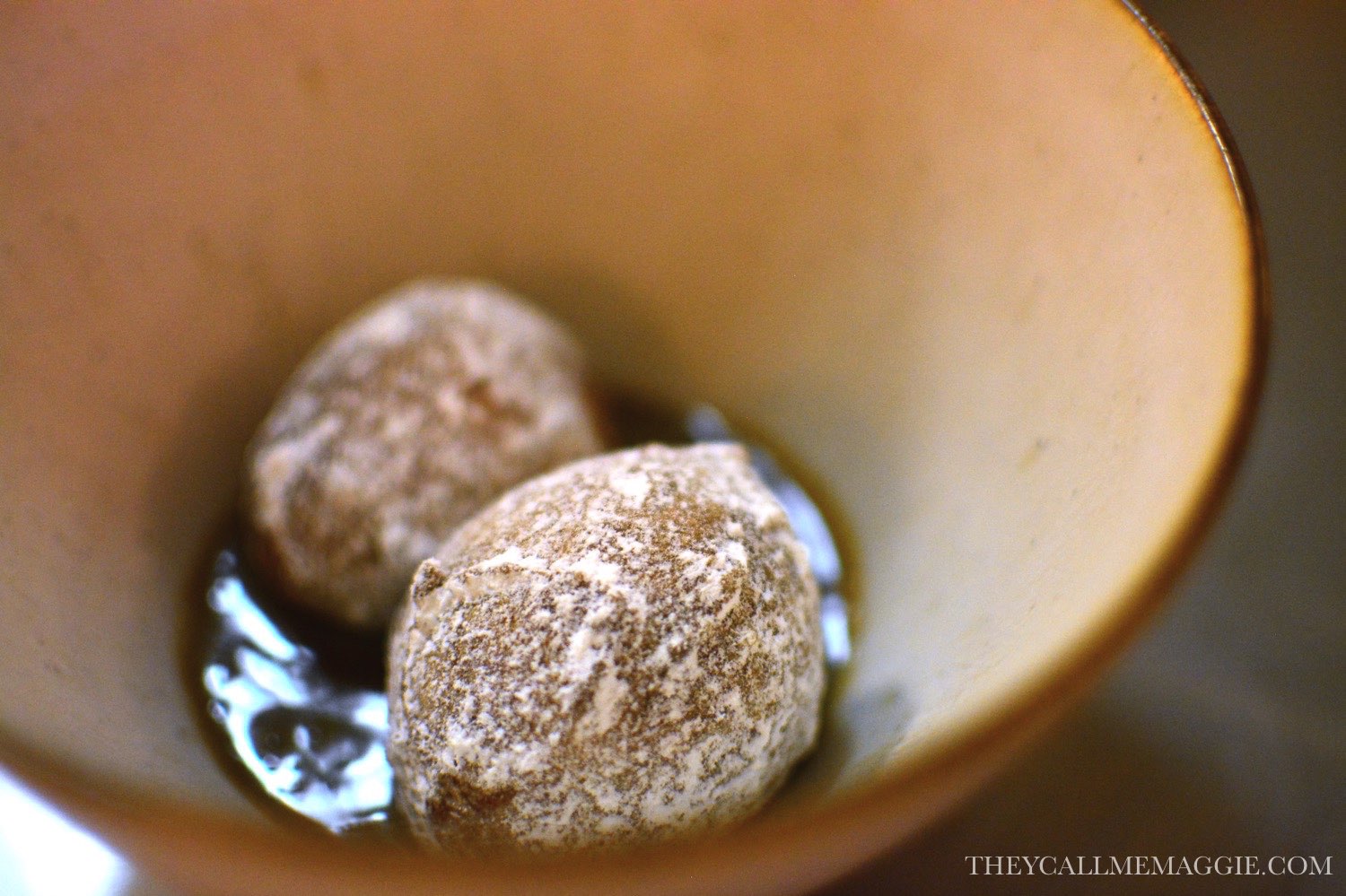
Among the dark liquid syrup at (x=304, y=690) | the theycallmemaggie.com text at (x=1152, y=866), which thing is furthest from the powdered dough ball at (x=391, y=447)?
the theycallmemaggie.com text at (x=1152, y=866)

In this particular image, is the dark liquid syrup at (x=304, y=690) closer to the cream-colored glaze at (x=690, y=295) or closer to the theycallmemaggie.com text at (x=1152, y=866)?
the cream-colored glaze at (x=690, y=295)

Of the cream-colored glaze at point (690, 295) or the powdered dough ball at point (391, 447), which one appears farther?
the powdered dough ball at point (391, 447)

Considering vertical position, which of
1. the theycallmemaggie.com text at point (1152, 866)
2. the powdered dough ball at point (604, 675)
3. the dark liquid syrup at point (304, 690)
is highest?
the powdered dough ball at point (604, 675)

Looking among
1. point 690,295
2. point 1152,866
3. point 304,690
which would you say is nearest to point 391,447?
point 304,690

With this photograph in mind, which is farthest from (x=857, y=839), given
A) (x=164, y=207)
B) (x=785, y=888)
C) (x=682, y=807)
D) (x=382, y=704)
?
(x=164, y=207)

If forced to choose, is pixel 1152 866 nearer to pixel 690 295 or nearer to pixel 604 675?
pixel 604 675

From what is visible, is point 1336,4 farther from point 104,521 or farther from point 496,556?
point 104,521
